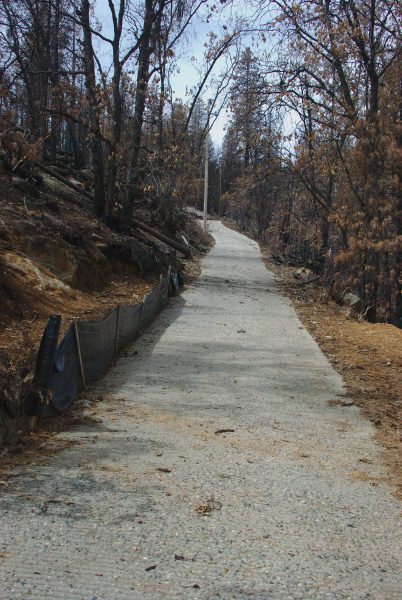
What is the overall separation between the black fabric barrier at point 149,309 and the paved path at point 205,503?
307 centimetres

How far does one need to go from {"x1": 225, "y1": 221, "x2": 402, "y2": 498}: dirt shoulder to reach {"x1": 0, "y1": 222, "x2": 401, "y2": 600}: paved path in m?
0.21

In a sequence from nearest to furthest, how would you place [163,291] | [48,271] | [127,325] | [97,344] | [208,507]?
[208,507]
[97,344]
[127,325]
[48,271]
[163,291]

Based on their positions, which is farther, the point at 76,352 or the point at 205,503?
the point at 76,352

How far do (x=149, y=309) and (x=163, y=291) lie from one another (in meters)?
2.20

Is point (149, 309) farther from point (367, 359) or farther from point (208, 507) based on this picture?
point (208, 507)

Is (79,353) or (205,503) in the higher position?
(79,353)

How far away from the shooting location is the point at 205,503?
13.5 ft

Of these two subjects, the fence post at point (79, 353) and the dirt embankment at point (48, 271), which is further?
the fence post at point (79, 353)

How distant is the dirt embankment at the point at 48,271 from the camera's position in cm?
554

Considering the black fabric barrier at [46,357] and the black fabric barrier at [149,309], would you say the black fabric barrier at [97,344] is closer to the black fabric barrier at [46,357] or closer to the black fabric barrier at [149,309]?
the black fabric barrier at [46,357]

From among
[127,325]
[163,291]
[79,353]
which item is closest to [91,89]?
[163,291]

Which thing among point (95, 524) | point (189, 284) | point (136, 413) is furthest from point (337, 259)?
point (95, 524)

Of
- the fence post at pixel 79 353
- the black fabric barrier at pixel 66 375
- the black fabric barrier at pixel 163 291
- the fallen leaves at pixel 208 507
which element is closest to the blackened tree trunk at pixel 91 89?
the black fabric barrier at pixel 163 291

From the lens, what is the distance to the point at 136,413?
6.47 m
